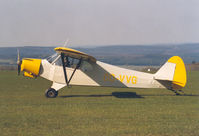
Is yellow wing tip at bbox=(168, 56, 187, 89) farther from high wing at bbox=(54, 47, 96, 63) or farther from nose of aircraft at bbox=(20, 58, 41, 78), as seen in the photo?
nose of aircraft at bbox=(20, 58, 41, 78)

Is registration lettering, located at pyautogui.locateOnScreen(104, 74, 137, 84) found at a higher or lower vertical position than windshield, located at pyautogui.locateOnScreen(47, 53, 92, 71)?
lower

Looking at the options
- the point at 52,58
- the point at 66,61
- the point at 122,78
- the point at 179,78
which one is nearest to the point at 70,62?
the point at 66,61

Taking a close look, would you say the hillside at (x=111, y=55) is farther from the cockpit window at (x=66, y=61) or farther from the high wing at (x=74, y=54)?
the high wing at (x=74, y=54)

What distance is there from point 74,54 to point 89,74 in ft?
5.22

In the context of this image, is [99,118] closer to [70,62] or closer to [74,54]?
[74,54]

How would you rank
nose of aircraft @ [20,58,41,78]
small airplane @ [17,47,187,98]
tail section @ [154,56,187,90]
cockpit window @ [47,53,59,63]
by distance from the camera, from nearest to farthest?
nose of aircraft @ [20,58,41,78] → small airplane @ [17,47,187,98] → cockpit window @ [47,53,59,63] → tail section @ [154,56,187,90]

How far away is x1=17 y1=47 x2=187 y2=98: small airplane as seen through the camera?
41.8 ft

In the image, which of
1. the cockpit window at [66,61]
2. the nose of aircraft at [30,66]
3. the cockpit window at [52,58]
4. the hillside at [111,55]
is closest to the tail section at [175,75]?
the cockpit window at [66,61]

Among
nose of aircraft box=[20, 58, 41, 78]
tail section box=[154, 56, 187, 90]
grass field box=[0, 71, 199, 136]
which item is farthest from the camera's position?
tail section box=[154, 56, 187, 90]

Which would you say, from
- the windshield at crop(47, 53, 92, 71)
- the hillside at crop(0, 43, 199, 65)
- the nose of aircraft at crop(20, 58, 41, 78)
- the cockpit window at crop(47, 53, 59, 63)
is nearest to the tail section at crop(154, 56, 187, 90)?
the windshield at crop(47, 53, 92, 71)

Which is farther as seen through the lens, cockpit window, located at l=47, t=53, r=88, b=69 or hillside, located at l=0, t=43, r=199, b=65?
hillside, located at l=0, t=43, r=199, b=65

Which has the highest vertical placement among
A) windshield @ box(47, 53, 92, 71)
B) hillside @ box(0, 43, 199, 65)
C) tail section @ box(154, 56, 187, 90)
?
windshield @ box(47, 53, 92, 71)

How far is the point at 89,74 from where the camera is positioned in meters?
13.0

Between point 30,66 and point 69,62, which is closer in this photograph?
point 30,66
